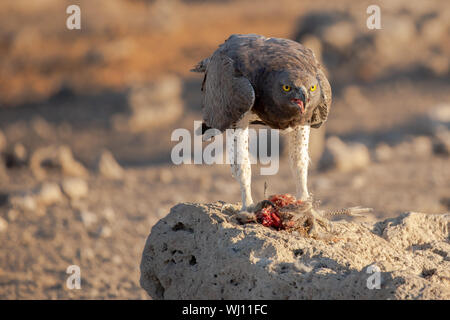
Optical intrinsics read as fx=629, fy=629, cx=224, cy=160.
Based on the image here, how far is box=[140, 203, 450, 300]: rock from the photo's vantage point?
449 centimetres

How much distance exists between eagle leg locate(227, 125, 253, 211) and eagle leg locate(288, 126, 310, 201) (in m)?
0.47

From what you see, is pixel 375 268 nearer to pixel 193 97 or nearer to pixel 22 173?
pixel 22 173

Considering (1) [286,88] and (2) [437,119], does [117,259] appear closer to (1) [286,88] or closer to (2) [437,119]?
(1) [286,88]

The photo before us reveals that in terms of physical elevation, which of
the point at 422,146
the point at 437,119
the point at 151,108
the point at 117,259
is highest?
the point at 151,108

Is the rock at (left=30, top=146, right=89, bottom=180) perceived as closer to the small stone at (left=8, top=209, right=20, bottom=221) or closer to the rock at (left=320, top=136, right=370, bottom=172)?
the small stone at (left=8, top=209, right=20, bottom=221)

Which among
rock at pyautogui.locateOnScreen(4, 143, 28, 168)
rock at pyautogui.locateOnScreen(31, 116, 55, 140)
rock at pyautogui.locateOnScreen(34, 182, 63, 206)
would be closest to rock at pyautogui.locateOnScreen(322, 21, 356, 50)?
rock at pyautogui.locateOnScreen(31, 116, 55, 140)

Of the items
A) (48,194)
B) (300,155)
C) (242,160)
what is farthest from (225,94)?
(48,194)

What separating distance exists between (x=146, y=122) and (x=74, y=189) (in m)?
6.16

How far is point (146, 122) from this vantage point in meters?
17.4

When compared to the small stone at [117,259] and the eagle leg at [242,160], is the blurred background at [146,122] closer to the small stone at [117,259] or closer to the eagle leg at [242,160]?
the small stone at [117,259]

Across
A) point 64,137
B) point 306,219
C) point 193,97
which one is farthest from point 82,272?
point 193,97
